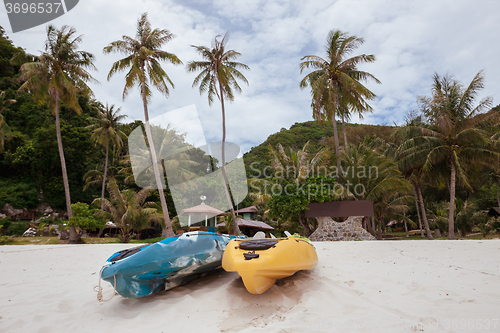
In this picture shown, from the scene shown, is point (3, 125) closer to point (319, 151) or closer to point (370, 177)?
point (319, 151)

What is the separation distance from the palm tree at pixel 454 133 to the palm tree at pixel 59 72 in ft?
65.3

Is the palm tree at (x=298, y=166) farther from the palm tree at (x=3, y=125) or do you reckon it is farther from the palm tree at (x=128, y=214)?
the palm tree at (x=3, y=125)

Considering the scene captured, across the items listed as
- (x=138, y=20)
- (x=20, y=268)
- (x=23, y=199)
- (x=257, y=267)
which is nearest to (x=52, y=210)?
(x=23, y=199)

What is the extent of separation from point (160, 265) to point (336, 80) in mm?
15649

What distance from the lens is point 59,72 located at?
1562 centimetres

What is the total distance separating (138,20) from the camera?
1392cm

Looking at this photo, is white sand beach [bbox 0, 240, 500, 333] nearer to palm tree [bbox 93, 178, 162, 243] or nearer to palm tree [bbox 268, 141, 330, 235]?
palm tree [bbox 268, 141, 330, 235]

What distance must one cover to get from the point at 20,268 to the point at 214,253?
16.1 ft

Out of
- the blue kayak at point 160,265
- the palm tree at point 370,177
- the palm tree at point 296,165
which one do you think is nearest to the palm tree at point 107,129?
the palm tree at point 296,165

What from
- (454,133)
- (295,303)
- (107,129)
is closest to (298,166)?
(454,133)

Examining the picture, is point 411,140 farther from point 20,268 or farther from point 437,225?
point 20,268

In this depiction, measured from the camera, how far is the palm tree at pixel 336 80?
50.5 ft

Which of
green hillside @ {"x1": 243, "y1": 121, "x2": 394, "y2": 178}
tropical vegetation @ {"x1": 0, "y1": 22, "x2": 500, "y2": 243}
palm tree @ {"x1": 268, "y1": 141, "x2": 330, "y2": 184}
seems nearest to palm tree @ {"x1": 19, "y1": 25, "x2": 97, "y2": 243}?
tropical vegetation @ {"x1": 0, "y1": 22, "x2": 500, "y2": 243}

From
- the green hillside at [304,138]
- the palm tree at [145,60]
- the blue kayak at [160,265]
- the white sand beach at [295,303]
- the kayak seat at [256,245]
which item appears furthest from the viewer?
the green hillside at [304,138]
